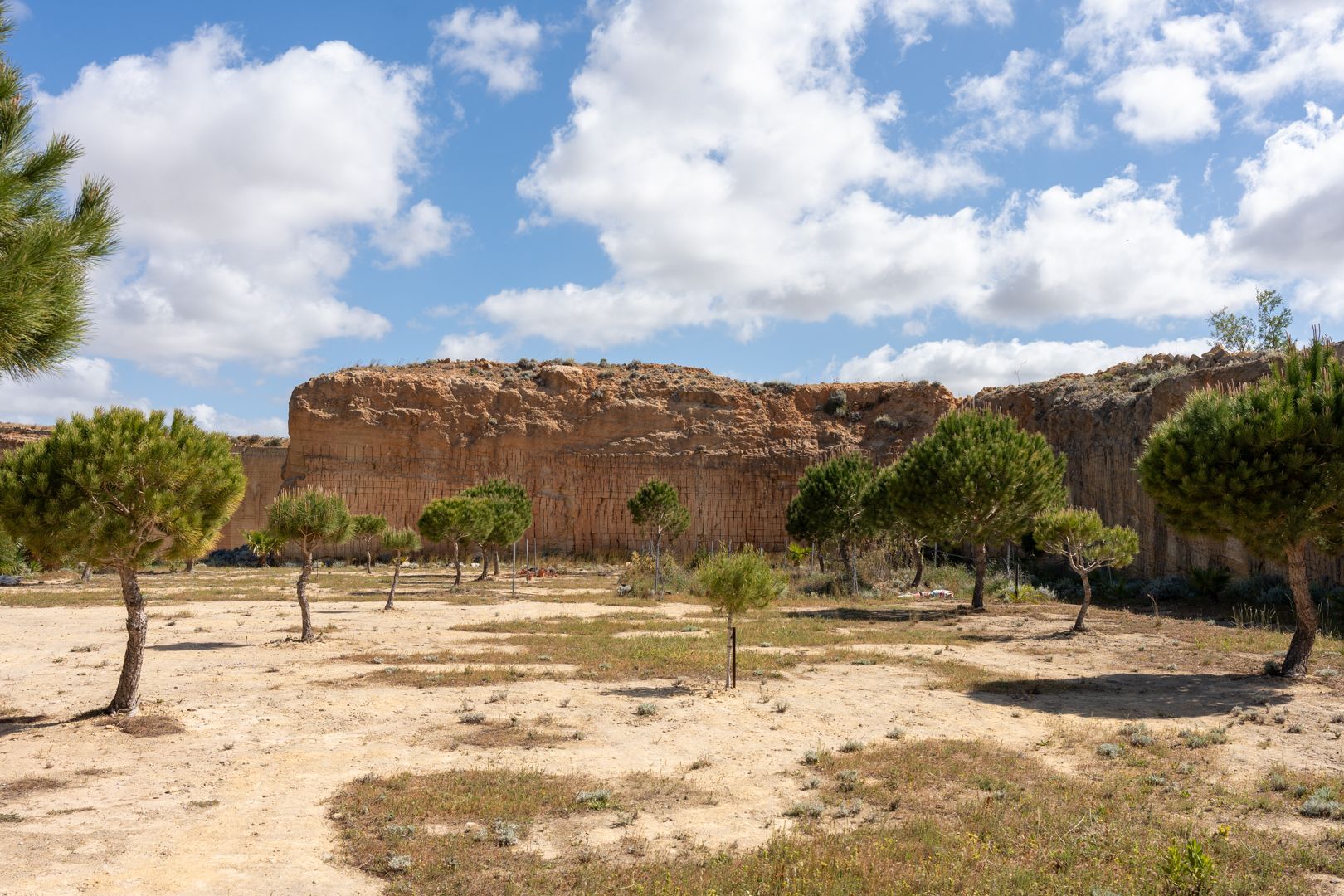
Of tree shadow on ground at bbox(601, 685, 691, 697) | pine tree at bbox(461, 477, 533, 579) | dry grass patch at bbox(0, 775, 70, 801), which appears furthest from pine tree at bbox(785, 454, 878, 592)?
dry grass patch at bbox(0, 775, 70, 801)

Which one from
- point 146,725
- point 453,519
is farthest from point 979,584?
point 146,725

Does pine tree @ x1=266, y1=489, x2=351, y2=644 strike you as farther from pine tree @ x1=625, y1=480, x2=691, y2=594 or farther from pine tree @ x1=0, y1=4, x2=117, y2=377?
pine tree @ x1=625, y1=480, x2=691, y2=594

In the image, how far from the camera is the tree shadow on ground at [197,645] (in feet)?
53.7

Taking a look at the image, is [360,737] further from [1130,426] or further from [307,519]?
[1130,426]

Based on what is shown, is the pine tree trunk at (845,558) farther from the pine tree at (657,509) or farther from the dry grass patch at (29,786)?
the dry grass patch at (29,786)

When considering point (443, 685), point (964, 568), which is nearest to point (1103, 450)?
point (964, 568)

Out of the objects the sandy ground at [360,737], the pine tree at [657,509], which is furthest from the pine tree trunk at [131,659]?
the pine tree at [657,509]

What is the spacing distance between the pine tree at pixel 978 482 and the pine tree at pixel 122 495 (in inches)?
718

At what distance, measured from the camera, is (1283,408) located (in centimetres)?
1274

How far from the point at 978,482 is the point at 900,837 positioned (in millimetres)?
18015

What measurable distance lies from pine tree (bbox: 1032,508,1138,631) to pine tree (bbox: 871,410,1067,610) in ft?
8.56

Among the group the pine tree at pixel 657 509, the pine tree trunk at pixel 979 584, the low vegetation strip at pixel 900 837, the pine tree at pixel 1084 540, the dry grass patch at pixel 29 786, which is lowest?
the dry grass patch at pixel 29 786

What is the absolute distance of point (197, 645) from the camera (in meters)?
16.8

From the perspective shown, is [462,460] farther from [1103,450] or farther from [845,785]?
[845,785]
